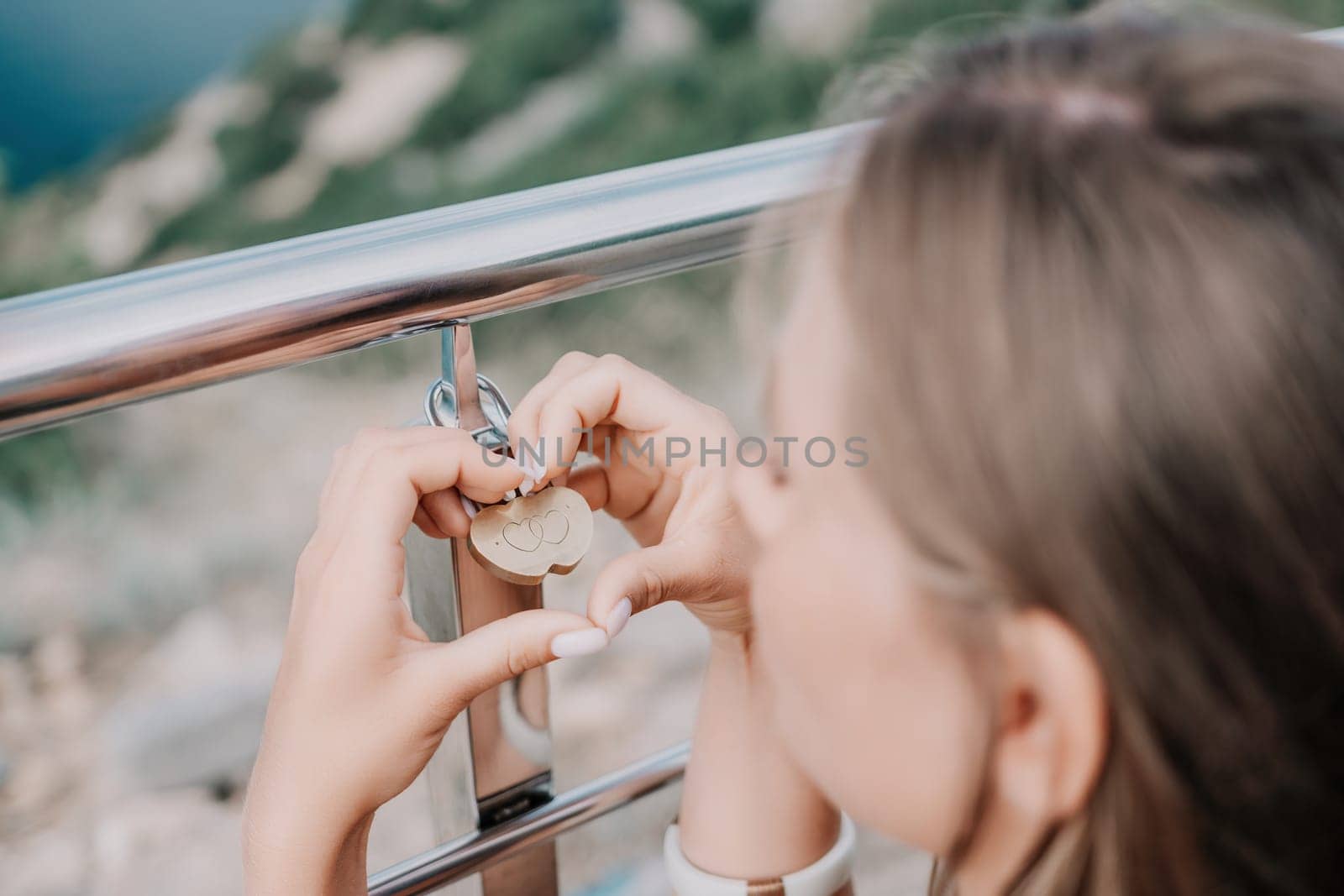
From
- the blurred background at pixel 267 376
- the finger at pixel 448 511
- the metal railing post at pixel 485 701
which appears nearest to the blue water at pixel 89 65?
the blurred background at pixel 267 376

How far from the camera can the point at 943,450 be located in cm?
56

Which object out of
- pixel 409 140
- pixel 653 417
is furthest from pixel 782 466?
pixel 409 140

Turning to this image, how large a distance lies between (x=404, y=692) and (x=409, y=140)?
9.37 ft

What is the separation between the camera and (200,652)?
2539 millimetres

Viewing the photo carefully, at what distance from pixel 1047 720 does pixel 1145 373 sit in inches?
7.8

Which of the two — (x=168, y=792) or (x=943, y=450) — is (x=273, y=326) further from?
(x=168, y=792)

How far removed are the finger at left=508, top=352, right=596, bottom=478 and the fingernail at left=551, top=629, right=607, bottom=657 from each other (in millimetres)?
129

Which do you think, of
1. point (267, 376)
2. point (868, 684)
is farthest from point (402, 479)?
point (267, 376)

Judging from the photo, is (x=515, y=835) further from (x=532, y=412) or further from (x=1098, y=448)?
(x=1098, y=448)

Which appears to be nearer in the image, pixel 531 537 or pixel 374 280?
pixel 374 280

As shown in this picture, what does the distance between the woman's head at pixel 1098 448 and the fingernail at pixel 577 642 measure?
0.42 feet

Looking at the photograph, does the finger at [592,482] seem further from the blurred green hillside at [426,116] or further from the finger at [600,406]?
the blurred green hillside at [426,116]

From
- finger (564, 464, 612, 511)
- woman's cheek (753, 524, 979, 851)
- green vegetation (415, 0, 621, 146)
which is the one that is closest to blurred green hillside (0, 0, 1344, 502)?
green vegetation (415, 0, 621, 146)

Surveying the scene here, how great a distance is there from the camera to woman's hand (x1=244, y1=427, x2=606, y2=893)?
709mm
